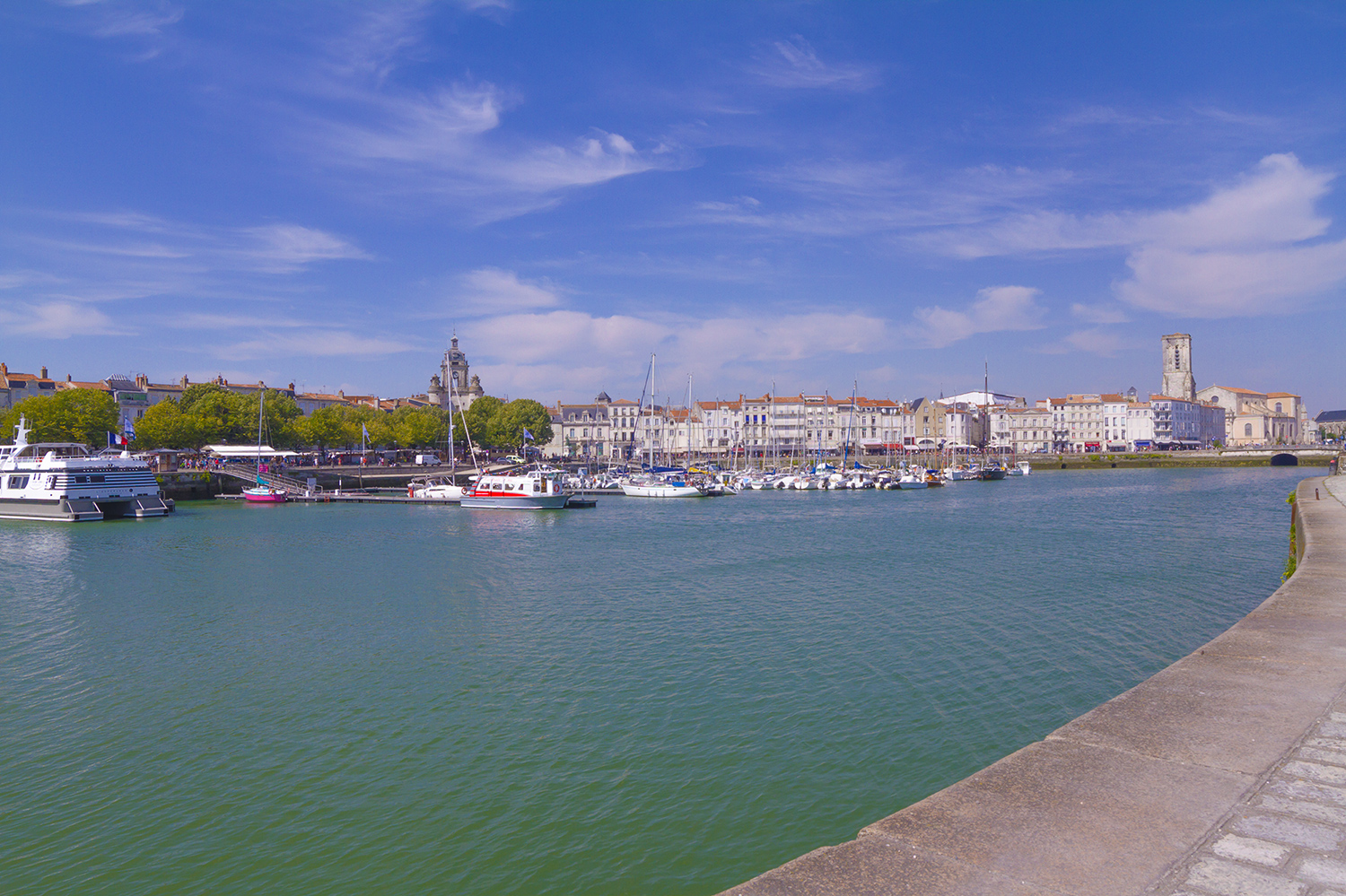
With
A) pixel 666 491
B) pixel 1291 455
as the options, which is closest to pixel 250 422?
pixel 666 491

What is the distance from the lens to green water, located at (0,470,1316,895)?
8594 millimetres

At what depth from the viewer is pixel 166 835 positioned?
8961mm

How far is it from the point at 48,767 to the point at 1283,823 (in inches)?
551

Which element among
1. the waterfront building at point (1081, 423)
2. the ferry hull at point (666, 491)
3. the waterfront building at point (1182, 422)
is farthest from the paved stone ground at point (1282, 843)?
the waterfront building at point (1182, 422)

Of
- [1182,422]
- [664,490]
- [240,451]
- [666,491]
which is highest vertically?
[1182,422]

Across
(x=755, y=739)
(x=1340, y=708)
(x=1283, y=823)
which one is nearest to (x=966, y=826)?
(x=1283, y=823)

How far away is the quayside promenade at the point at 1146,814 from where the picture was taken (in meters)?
4.17

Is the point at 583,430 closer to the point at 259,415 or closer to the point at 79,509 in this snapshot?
the point at 259,415

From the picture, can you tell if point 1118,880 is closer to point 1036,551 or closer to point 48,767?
point 48,767

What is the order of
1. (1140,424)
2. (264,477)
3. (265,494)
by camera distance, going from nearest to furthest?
(265,494), (264,477), (1140,424)

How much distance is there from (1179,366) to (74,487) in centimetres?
18810

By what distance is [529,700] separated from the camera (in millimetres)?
13219

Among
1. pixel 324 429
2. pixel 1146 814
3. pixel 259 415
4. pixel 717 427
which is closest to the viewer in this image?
pixel 1146 814

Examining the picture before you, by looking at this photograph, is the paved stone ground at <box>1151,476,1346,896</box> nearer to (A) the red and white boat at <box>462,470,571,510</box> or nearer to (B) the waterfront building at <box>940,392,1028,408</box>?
(A) the red and white boat at <box>462,470,571,510</box>
